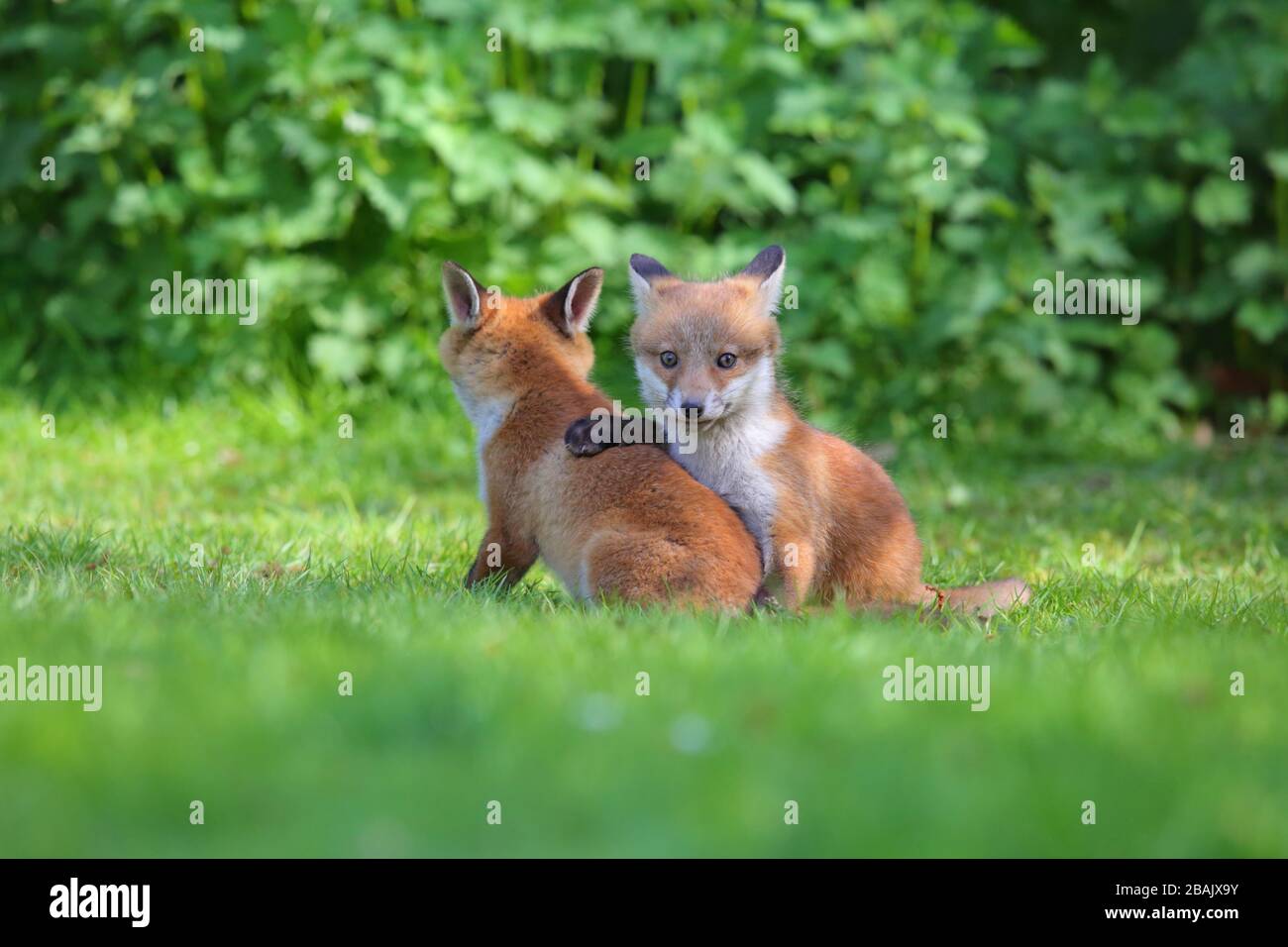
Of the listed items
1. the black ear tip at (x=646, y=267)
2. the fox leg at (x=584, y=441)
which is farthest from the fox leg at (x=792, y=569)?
the black ear tip at (x=646, y=267)

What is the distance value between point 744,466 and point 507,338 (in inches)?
47.7

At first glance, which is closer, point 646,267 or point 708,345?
point 708,345

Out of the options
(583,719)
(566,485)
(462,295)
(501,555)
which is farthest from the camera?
(462,295)

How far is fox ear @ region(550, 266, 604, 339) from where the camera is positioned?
613cm

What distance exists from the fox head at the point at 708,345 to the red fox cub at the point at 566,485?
30 cm

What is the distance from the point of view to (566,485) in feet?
18.1

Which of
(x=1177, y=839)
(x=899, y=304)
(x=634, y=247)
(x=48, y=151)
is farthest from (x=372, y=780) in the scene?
(x=48, y=151)

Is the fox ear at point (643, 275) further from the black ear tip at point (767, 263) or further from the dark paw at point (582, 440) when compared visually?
the dark paw at point (582, 440)

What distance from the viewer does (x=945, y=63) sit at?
10297 millimetres

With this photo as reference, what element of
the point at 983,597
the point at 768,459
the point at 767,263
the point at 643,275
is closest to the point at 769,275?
the point at 767,263

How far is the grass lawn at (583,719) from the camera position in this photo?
2.99 m

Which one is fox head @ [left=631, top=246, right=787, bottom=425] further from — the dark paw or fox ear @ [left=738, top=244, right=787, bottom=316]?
the dark paw

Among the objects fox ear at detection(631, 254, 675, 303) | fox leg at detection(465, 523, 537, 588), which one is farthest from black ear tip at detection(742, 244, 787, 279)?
fox leg at detection(465, 523, 537, 588)

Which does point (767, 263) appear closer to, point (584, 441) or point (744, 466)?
point (744, 466)
